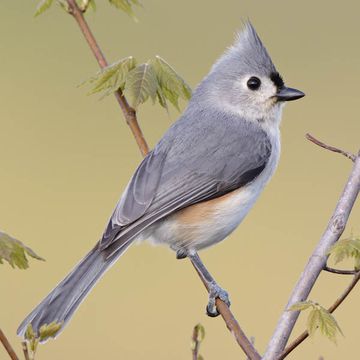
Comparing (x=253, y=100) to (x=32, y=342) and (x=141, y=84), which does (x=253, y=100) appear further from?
(x=32, y=342)

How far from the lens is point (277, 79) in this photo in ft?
9.55

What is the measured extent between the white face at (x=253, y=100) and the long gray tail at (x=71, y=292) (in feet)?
2.33

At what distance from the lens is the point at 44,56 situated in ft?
18.8

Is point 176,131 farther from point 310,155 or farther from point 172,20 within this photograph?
point 172,20

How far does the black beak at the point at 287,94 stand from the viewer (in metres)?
2.89

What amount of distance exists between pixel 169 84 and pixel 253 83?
623 millimetres

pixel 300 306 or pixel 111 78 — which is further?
pixel 111 78

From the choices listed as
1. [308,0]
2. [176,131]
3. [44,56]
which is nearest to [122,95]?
[176,131]

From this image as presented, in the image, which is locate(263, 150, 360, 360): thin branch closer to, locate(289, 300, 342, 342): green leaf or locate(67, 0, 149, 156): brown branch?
locate(289, 300, 342, 342): green leaf

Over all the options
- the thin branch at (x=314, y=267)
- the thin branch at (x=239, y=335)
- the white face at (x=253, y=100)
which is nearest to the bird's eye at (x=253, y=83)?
the white face at (x=253, y=100)

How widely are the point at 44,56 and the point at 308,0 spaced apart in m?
1.97

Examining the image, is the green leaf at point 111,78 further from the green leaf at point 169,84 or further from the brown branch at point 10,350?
the brown branch at point 10,350

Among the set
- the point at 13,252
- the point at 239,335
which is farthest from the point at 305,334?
the point at 13,252

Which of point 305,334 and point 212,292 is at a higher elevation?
point 305,334
